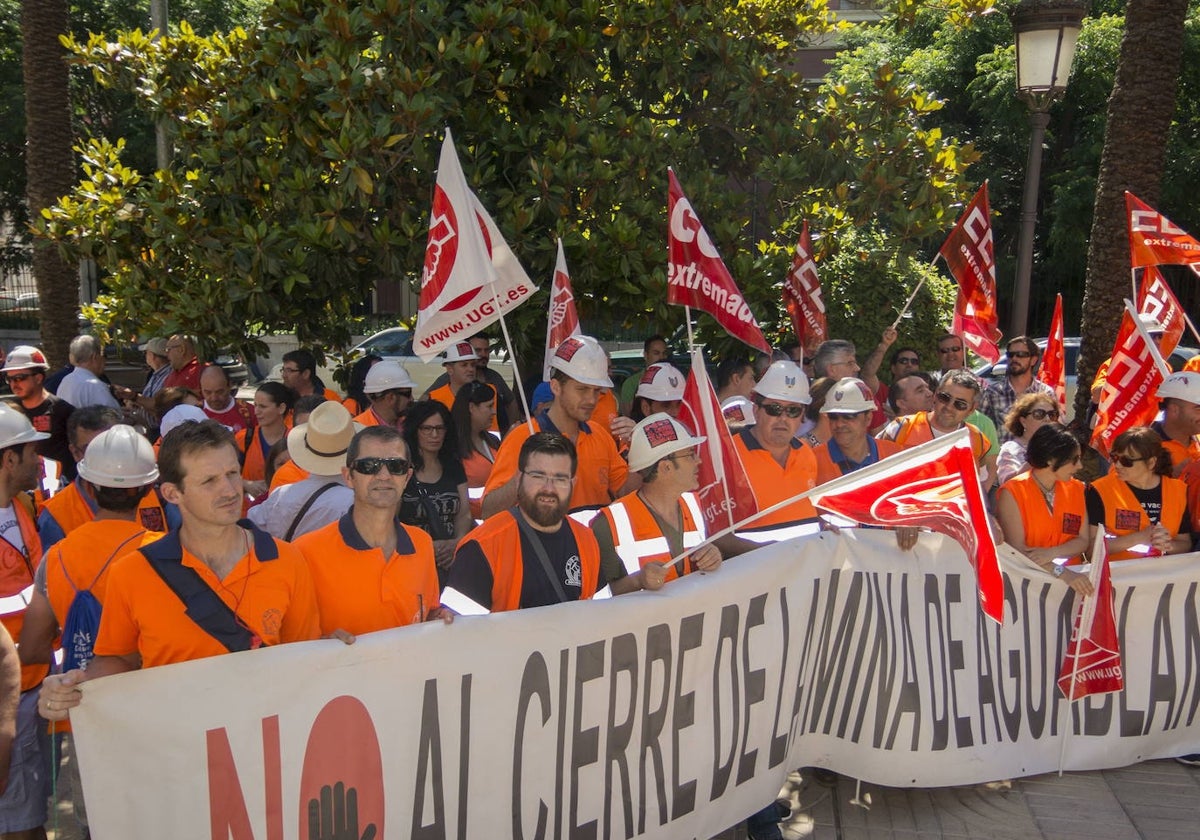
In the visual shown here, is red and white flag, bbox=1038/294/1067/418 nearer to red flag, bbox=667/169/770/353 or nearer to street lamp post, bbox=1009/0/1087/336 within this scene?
street lamp post, bbox=1009/0/1087/336

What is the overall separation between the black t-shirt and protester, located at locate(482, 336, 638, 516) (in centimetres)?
113

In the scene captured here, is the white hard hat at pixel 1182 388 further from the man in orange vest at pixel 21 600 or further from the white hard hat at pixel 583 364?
the man in orange vest at pixel 21 600

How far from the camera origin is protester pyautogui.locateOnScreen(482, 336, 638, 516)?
17.8 feet

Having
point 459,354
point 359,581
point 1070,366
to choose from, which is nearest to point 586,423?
point 459,354

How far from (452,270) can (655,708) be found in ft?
8.21

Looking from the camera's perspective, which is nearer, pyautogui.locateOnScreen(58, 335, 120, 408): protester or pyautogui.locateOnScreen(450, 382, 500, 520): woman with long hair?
pyautogui.locateOnScreen(450, 382, 500, 520): woman with long hair

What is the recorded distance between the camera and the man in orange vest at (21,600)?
363 cm

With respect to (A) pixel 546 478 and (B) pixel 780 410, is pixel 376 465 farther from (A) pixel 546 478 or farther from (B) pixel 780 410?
(B) pixel 780 410

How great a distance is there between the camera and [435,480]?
18.3 ft

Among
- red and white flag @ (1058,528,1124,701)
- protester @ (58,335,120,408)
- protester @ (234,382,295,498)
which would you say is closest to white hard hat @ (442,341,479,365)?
protester @ (234,382,295,498)

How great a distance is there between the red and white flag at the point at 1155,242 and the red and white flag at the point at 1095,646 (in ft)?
9.78

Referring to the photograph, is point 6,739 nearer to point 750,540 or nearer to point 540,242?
point 750,540

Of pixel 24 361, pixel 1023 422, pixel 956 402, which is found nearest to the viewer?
pixel 956 402

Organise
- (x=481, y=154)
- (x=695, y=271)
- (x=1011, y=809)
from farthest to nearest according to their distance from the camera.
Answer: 1. (x=481, y=154)
2. (x=695, y=271)
3. (x=1011, y=809)
